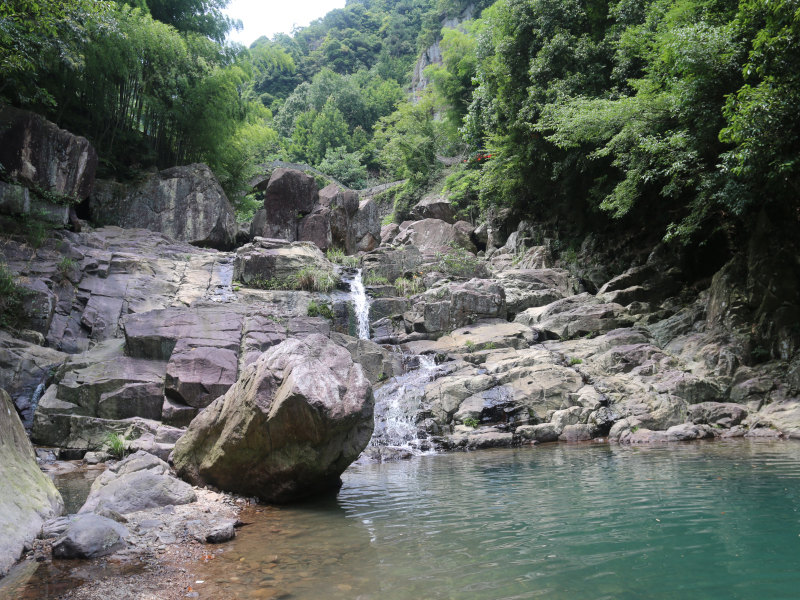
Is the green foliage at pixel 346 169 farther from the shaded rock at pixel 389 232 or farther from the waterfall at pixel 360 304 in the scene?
the waterfall at pixel 360 304

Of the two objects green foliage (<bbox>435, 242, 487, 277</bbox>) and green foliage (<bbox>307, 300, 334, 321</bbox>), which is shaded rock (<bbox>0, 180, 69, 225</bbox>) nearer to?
green foliage (<bbox>307, 300, 334, 321</bbox>)

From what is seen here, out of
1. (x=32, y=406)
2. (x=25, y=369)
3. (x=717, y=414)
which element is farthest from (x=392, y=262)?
(x=32, y=406)

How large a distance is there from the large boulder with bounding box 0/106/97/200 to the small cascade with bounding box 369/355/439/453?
40.3ft

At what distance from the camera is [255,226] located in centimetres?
2288

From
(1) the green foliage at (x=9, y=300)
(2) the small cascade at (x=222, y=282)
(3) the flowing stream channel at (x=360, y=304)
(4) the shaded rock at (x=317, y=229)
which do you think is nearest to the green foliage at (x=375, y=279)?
(3) the flowing stream channel at (x=360, y=304)

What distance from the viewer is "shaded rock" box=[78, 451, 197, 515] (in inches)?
187

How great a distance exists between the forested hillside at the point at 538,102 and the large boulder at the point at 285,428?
27.3 feet

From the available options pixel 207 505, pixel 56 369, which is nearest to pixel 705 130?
pixel 207 505

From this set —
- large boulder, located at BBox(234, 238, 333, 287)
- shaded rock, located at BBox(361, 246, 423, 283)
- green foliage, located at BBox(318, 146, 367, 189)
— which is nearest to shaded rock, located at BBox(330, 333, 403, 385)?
large boulder, located at BBox(234, 238, 333, 287)

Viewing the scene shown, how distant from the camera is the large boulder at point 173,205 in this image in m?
19.4

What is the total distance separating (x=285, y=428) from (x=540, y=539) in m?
2.70

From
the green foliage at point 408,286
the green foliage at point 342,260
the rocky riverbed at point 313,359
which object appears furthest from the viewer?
the green foliage at point 342,260

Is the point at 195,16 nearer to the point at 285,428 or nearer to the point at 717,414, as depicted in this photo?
the point at 285,428

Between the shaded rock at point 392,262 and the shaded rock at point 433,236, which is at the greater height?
the shaded rock at point 433,236
